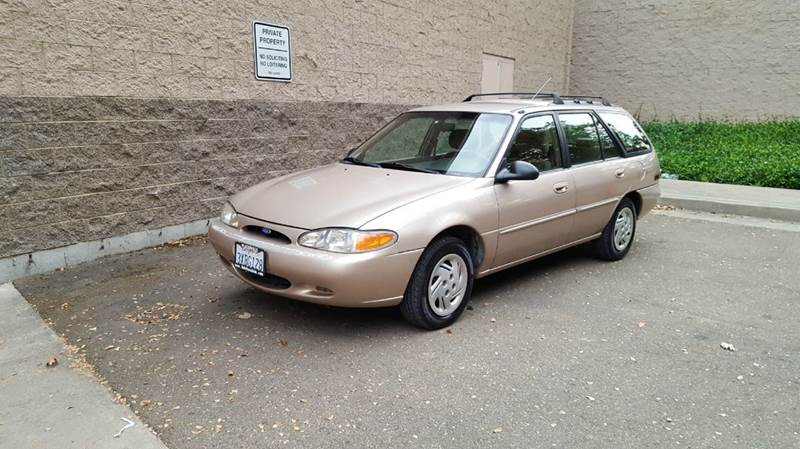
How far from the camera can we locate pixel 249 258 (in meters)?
3.99

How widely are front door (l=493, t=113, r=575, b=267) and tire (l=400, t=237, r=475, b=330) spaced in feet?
A: 1.44

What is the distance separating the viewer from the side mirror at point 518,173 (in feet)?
14.6

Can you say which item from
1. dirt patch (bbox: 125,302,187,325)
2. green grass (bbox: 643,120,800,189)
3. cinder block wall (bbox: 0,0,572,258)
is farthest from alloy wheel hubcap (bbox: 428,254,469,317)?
green grass (bbox: 643,120,800,189)

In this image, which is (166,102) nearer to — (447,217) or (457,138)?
(457,138)

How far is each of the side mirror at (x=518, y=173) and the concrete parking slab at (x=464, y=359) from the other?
1037 millimetres

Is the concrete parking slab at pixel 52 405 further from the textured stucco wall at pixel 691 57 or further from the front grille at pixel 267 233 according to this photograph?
the textured stucco wall at pixel 691 57

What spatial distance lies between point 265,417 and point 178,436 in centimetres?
43

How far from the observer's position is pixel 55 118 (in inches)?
205

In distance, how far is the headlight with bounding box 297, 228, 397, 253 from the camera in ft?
12.1

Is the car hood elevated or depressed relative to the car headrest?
depressed

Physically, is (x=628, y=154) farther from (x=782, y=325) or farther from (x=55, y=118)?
(x=55, y=118)

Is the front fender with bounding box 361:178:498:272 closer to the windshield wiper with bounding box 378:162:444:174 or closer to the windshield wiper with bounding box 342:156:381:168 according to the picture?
the windshield wiper with bounding box 378:162:444:174

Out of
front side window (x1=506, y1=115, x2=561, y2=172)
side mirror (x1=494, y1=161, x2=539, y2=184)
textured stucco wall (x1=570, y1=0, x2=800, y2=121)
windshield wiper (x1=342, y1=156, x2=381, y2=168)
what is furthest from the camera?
textured stucco wall (x1=570, y1=0, x2=800, y2=121)

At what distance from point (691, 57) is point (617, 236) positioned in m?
10.8
